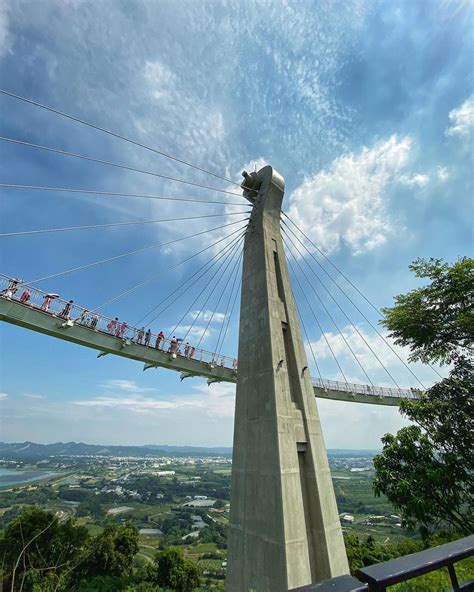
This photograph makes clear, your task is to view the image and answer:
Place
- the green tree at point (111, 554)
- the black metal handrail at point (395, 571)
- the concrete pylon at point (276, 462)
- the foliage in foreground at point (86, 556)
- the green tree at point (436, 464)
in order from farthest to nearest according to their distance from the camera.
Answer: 1. the green tree at point (111, 554)
2. the foliage in foreground at point (86, 556)
3. the green tree at point (436, 464)
4. the concrete pylon at point (276, 462)
5. the black metal handrail at point (395, 571)

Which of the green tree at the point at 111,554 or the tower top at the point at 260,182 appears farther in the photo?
the green tree at the point at 111,554

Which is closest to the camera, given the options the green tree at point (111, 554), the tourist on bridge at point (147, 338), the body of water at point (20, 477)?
the tourist on bridge at point (147, 338)

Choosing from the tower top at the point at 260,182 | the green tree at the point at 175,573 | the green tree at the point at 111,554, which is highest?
the tower top at the point at 260,182

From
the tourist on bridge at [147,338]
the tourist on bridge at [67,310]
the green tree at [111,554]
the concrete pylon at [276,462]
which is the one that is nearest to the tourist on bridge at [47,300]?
the tourist on bridge at [67,310]

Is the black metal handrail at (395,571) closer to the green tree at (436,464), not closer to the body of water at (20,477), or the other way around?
the green tree at (436,464)

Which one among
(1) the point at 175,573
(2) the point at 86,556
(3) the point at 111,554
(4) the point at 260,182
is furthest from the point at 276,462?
(2) the point at 86,556

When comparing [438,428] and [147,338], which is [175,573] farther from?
[438,428]

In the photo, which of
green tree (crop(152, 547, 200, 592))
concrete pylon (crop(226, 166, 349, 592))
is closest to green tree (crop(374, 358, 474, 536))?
concrete pylon (crop(226, 166, 349, 592))
